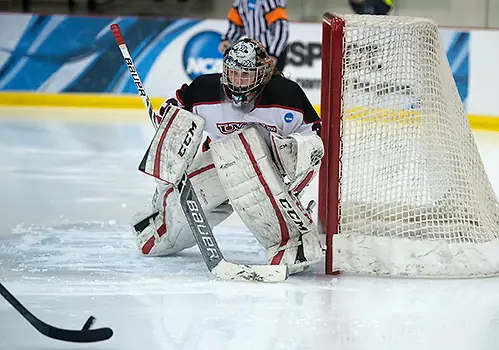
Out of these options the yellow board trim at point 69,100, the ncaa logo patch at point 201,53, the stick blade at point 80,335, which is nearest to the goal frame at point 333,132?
the stick blade at point 80,335

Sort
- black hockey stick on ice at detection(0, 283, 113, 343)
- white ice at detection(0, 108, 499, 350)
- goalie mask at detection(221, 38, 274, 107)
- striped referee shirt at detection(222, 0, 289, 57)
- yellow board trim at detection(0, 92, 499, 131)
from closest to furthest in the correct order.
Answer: black hockey stick on ice at detection(0, 283, 113, 343) → white ice at detection(0, 108, 499, 350) → goalie mask at detection(221, 38, 274, 107) → striped referee shirt at detection(222, 0, 289, 57) → yellow board trim at detection(0, 92, 499, 131)

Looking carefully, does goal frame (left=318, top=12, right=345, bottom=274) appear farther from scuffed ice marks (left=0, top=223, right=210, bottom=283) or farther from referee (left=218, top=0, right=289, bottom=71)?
referee (left=218, top=0, right=289, bottom=71)

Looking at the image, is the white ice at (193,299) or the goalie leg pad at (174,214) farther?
the goalie leg pad at (174,214)

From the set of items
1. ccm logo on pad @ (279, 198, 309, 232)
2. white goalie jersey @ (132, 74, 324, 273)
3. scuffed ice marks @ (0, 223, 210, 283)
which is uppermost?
white goalie jersey @ (132, 74, 324, 273)

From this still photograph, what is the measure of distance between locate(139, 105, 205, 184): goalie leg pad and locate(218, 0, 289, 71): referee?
2675 millimetres

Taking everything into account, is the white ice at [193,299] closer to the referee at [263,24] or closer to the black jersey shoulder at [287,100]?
the black jersey shoulder at [287,100]

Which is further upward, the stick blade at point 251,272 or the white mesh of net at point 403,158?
the white mesh of net at point 403,158

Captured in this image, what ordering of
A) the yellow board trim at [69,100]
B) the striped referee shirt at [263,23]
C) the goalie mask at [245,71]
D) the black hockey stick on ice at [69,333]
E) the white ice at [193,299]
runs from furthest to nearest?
the yellow board trim at [69,100] < the striped referee shirt at [263,23] < the goalie mask at [245,71] < the white ice at [193,299] < the black hockey stick on ice at [69,333]

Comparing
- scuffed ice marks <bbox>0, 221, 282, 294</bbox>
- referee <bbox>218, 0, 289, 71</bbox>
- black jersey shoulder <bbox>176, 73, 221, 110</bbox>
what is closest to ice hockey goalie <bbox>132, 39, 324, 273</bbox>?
black jersey shoulder <bbox>176, 73, 221, 110</bbox>

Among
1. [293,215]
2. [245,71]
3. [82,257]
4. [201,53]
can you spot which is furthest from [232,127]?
[201,53]

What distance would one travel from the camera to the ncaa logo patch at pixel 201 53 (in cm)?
745

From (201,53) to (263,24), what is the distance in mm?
1638

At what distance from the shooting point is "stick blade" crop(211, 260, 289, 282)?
307 centimetres

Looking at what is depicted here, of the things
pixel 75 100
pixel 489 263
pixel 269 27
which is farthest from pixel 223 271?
pixel 75 100
